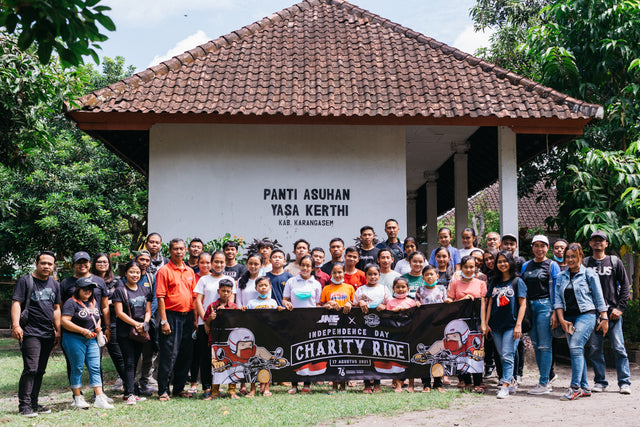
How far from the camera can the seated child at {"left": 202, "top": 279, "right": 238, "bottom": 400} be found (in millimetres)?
7047

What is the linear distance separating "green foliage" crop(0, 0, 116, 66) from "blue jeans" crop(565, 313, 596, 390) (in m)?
5.89

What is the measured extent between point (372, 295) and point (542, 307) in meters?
2.01

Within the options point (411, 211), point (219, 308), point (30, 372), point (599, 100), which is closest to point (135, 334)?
point (219, 308)

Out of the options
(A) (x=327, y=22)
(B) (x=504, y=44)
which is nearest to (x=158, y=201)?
(A) (x=327, y=22)

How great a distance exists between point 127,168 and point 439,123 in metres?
11.8

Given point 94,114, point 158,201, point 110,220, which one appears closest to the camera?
point 94,114

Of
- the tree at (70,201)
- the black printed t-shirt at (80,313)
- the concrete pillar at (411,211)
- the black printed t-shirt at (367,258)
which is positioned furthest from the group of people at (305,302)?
the concrete pillar at (411,211)

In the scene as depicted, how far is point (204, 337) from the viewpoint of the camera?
23.9 feet

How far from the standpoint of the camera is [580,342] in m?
6.99

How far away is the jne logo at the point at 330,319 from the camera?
7.23m

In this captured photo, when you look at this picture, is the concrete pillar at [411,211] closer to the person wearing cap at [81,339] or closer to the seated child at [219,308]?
the seated child at [219,308]

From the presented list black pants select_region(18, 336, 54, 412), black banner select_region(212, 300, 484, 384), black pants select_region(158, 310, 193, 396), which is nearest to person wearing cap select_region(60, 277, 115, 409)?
black pants select_region(18, 336, 54, 412)

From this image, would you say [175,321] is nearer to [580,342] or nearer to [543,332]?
[543,332]

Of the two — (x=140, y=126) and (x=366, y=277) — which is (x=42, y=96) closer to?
(x=140, y=126)
